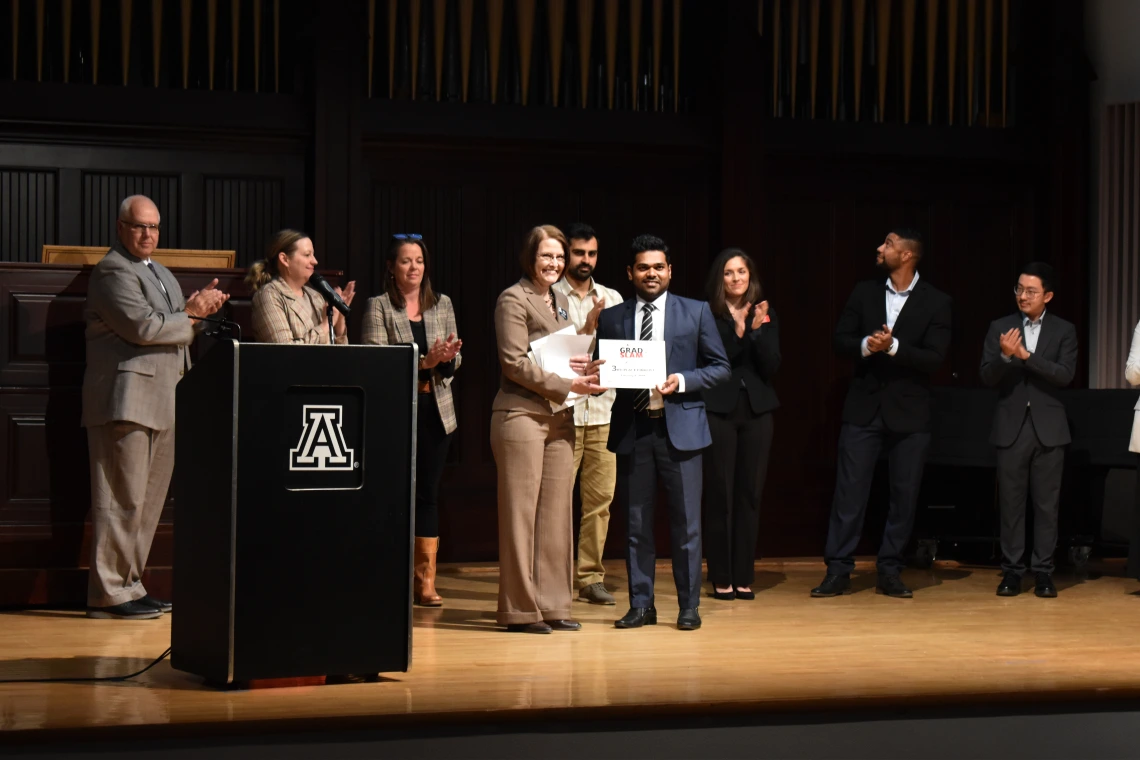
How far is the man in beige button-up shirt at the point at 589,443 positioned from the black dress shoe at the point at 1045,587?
194 cm

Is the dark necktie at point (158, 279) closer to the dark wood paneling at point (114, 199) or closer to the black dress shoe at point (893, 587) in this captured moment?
the dark wood paneling at point (114, 199)

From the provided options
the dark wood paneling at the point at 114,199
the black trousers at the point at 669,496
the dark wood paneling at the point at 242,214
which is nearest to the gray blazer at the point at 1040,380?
the black trousers at the point at 669,496

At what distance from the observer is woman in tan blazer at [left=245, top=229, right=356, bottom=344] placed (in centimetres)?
507

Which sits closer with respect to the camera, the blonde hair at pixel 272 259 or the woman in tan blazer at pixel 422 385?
the blonde hair at pixel 272 259

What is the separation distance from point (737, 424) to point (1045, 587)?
157 centimetres

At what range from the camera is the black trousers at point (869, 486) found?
5.73 metres

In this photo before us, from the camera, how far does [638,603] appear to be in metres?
4.89

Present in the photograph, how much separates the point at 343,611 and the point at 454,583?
2.49 meters

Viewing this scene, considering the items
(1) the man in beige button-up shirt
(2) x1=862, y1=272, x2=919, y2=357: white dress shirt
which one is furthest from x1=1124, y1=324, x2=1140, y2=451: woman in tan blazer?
(1) the man in beige button-up shirt

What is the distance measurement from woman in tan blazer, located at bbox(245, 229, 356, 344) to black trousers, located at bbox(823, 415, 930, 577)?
7.53ft

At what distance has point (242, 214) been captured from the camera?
6.46m

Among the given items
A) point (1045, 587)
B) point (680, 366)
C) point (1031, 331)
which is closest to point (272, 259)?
point (680, 366)

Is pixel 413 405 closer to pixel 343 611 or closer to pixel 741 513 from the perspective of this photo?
pixel 343 611

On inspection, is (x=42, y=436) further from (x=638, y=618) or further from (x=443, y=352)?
(x=638, y=618)
